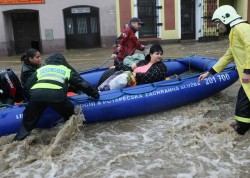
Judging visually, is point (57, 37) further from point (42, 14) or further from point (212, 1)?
point (212, 1)

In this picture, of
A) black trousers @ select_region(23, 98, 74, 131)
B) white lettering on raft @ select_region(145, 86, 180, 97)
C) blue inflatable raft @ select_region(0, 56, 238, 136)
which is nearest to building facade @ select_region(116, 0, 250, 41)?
blue inflatable raft @ select_region(0, 56, 238, 136)

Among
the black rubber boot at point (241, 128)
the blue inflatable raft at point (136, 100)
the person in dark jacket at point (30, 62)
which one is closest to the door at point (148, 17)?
the blue inflatable raft at point (136, 100)

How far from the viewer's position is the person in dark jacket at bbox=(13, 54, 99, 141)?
172 inches

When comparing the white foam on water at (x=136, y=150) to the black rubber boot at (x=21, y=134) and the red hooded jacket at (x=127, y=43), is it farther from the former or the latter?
the red hooded jacket at (x=127, y=43)

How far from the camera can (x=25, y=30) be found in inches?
592

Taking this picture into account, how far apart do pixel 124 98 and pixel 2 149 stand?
1.81 m

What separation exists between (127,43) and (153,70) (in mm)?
1233

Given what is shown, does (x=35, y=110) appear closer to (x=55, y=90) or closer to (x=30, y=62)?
(x=55, y=90)

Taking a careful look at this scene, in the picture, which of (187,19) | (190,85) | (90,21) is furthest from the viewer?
(187,19)

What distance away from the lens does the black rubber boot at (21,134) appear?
4.49 meters

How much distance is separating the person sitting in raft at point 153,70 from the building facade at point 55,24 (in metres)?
8.99

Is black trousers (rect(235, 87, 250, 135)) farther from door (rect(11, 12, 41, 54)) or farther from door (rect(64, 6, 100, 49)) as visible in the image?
door (rect(11, 12, 41, 54))

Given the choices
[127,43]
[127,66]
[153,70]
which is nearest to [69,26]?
[127,43]

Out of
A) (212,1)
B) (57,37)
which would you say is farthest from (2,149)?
(212,1)
